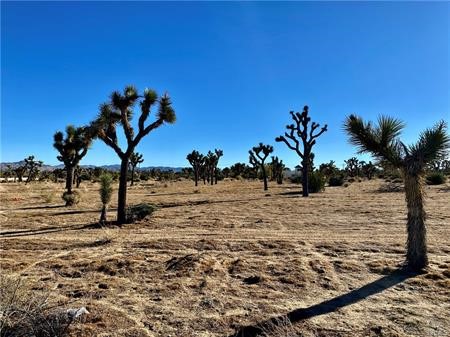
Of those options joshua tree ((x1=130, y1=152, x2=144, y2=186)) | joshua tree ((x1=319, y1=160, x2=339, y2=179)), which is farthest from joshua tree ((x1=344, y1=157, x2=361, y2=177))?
joshua tree ((x1=130, y1=152, x2=144, y2=186))

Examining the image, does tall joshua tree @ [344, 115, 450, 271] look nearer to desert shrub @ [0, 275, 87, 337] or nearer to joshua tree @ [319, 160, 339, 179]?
desert shrub @ [0, 275, 87, 337]

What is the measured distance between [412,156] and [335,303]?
3133mm

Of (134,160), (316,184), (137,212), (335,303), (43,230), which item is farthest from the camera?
(134,160)

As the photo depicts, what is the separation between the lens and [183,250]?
8.41m

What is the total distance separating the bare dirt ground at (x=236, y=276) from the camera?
468 centimetres

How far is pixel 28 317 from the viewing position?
161 inches

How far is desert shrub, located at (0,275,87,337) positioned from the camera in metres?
3.97

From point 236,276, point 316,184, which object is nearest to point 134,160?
point 316,184

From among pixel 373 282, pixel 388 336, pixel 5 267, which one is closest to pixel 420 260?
pixel 373 282

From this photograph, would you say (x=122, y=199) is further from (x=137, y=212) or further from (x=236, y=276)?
(x=236, y=276)

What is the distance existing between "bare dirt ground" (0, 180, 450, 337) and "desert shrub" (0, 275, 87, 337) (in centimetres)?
22

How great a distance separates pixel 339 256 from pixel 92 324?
5.02 meters

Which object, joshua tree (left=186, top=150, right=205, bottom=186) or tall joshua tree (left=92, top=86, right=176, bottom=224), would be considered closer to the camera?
tall joshua tree (left=92, top=86, right=176, bottom=224)

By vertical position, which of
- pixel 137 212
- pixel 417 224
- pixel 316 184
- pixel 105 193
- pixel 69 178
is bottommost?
pixel 137 212
